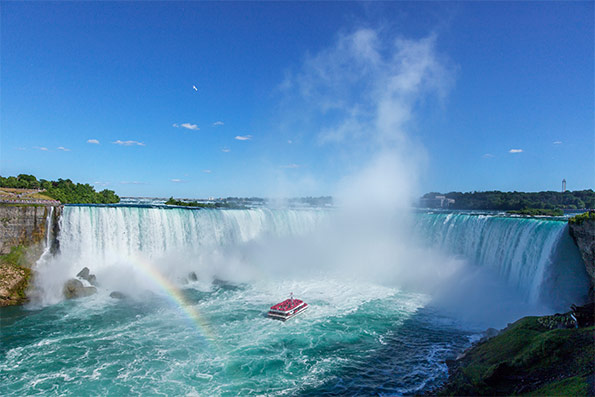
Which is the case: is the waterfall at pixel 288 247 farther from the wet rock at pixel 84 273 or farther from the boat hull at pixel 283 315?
the boat hull at pixel 283 315

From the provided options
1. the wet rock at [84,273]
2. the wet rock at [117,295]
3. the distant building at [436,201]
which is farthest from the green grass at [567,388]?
the distant building at [436,201]

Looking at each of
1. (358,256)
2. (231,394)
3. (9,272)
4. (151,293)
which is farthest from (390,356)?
(9,272)

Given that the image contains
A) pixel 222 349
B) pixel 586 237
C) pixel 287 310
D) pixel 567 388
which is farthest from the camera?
pixel 287 310

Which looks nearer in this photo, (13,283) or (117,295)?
(13,283)

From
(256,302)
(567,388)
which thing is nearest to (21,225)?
(256,302)

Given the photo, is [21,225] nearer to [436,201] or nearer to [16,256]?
[16,256]
